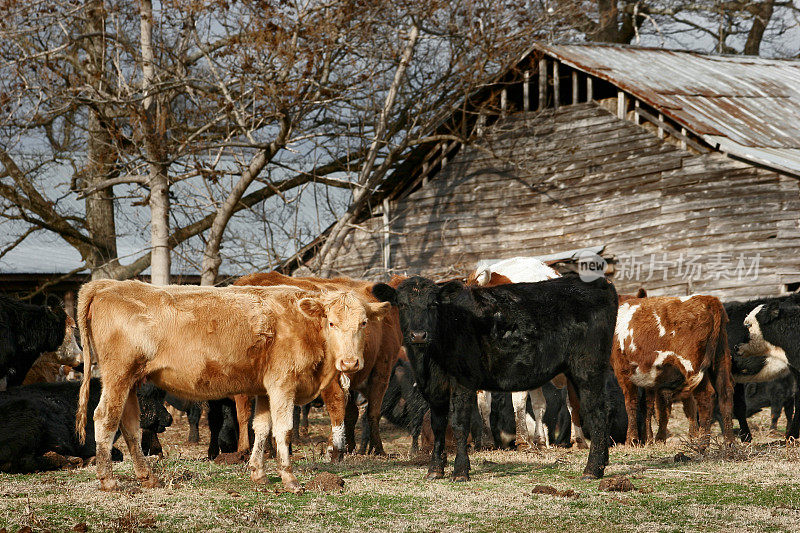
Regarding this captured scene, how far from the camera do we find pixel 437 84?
850 inches

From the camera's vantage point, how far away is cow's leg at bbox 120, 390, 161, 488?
7480 millimetres

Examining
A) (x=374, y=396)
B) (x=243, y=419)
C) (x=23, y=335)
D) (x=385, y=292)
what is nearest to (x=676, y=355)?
(x=374, y=396)

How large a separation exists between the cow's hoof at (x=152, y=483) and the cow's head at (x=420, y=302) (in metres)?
2.32

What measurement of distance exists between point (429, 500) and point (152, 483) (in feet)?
7.42

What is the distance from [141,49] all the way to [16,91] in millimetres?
2717

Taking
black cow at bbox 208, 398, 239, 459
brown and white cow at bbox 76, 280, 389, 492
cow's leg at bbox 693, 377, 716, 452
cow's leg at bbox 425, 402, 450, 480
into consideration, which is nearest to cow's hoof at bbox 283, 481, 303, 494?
brown and white cow at bbox 76, 280, 389, 492

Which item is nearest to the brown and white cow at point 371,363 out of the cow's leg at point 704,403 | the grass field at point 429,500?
the grass field at point 429,500

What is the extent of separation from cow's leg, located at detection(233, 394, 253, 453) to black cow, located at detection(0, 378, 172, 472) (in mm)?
1360

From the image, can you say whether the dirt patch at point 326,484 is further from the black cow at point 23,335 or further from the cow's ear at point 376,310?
the black cow at point 23,335

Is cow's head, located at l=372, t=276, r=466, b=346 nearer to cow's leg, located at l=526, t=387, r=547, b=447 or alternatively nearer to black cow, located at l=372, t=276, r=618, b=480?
black cow, located at l=372, t=276, r=618, b=480

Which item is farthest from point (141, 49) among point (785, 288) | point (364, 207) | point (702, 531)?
point (702, 531)

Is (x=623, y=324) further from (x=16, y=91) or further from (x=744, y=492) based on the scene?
(x=16, y=91)

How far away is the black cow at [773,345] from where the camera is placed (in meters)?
11.0

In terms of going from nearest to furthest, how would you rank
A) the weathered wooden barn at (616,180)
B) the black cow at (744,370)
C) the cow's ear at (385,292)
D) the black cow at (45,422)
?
the cow's ear at (385,292) → the black cow at (45,422) → the black cow at (744,370) → the weathered wooden barn at (616,180)
